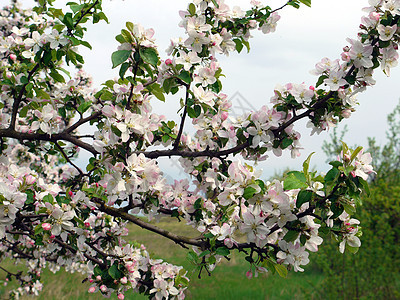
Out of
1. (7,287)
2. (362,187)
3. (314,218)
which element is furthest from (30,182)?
(7,287)

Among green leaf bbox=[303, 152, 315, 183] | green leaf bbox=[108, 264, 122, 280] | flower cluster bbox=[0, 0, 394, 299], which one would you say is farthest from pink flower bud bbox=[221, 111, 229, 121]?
Result: green leaf bbox=[108, 264, 122, 280]

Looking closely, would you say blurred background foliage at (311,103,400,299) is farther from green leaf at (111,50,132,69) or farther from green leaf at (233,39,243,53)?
green leaf at (111,50,132,69)

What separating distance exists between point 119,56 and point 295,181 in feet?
3.92

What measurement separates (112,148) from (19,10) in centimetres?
488

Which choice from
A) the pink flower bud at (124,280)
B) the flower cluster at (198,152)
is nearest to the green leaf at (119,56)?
the flower cluster at (198,152)

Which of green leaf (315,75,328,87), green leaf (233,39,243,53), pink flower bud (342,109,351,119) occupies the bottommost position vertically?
pink flower bud (342,109,351,119)

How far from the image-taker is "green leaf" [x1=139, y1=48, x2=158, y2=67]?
2123mm

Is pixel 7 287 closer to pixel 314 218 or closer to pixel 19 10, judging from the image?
pixel 19 10

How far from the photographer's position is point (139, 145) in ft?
7.61

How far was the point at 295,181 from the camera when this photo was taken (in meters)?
2.01

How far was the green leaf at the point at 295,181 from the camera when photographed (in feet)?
6.47

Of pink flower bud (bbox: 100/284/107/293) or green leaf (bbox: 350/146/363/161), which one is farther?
pink flower bud (bbox: 100/284/107/293)

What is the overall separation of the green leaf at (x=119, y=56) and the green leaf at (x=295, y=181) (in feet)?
3.67

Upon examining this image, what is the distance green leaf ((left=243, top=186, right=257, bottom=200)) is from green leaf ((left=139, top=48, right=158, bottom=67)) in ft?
2.88
